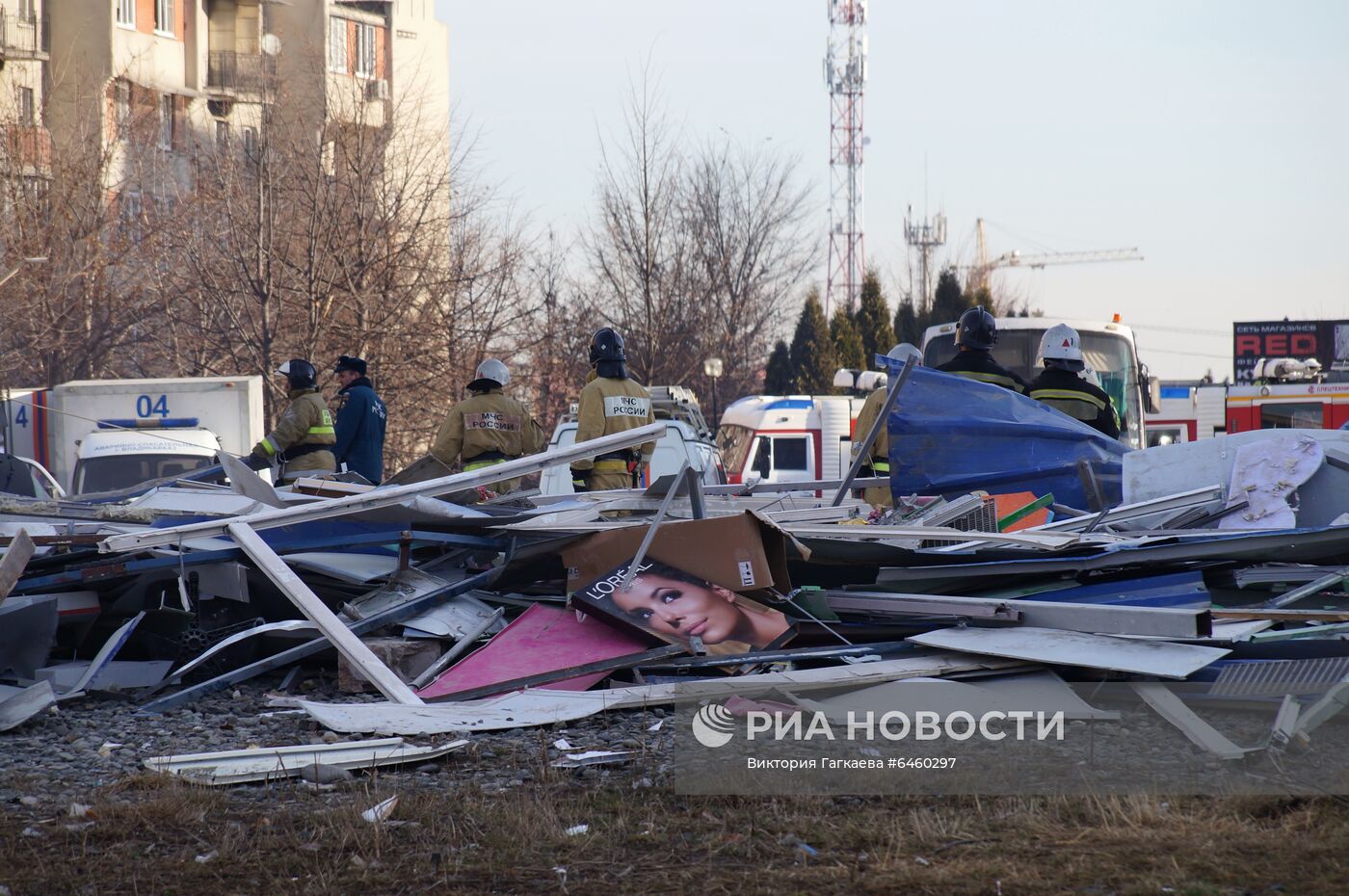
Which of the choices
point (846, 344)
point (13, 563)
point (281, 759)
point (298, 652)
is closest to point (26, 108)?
point (846, 344)

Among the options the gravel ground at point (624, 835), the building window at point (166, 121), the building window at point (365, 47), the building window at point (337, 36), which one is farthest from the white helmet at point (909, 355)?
the building window at point (365, 47)

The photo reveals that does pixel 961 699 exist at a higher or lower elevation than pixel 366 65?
lower

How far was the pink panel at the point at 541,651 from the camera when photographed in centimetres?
585

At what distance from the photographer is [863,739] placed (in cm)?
502

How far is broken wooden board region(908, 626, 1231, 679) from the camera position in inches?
202

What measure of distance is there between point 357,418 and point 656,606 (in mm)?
5824

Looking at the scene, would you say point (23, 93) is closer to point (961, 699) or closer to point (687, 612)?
point (687, 612)

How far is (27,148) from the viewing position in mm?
26531

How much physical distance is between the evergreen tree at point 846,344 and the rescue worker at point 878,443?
32.9m

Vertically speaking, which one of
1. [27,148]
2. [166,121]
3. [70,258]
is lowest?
[70,258]

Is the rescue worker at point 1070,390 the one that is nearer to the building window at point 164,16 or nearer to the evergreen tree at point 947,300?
the building window at point 164,16

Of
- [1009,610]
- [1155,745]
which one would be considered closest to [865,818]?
[1155,745]

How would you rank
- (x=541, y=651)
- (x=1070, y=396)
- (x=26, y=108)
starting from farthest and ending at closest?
(x=26, y=108), (x=1070, y=396), (x=541, y=651)

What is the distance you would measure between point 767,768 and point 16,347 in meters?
23.2
